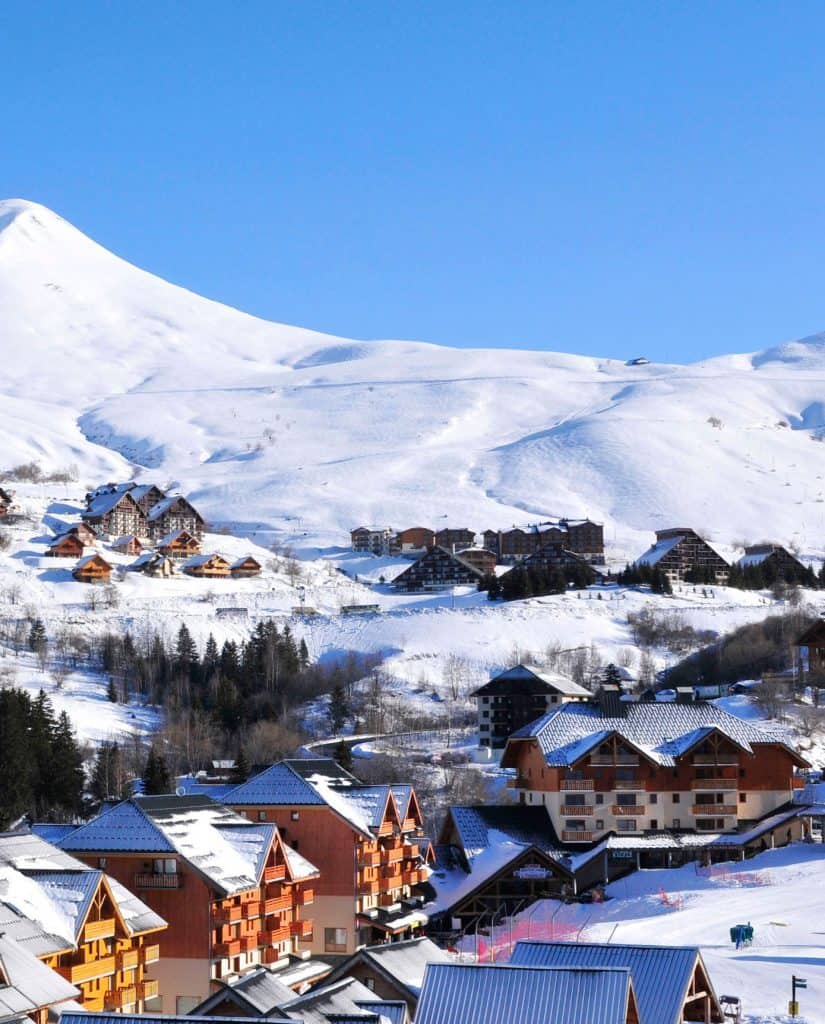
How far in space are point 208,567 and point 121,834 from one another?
74.6m

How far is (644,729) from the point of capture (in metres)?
56.7

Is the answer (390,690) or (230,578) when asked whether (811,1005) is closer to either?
(390,690)

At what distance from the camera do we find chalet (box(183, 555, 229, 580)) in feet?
369

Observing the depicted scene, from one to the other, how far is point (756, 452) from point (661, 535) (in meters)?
68.7

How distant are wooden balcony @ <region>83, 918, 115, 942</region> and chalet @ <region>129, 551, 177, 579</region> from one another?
76.1 metres

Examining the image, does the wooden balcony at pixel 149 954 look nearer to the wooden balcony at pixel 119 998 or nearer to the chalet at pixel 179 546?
the wooden balcony at pixel 119 998

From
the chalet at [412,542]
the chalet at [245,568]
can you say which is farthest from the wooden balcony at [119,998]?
the chalet at [412,542]

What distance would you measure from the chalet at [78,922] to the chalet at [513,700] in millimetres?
37707

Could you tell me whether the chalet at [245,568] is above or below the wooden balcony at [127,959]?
above

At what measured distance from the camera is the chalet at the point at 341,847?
151 feet

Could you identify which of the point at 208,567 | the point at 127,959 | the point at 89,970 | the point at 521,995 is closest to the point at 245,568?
the point at 208,567

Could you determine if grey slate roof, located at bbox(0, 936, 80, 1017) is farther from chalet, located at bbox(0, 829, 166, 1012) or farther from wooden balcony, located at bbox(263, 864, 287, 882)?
wooden balcony, located at bbox(263, 864, 287, 882)

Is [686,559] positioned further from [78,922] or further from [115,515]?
[78,922]

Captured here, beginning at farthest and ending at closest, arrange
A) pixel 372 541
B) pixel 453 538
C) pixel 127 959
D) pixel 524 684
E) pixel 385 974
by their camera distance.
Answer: pixel 372 541 < pixel 453 538 < pixel 524 684 < pixel 127 959 < pixel 385 974
